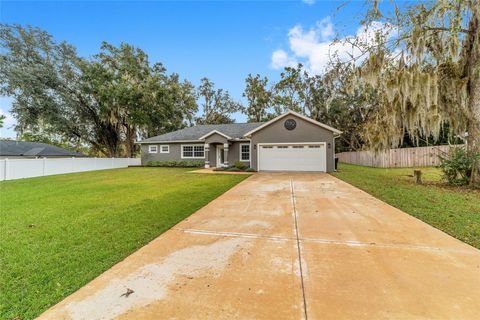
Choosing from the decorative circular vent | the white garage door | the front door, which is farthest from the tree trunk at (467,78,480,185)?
the front door

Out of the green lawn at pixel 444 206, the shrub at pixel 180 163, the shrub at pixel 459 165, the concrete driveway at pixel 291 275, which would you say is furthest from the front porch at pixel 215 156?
the concrete driveway at pixel 291 275

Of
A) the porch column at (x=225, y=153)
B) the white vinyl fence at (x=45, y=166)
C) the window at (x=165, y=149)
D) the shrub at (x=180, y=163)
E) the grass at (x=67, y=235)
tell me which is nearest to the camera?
the grass at (x=67, y=235)

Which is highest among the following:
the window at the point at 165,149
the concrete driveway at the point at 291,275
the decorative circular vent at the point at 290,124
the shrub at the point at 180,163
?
the decorative circular vent at the point at 290,124

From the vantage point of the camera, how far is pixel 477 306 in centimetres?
198

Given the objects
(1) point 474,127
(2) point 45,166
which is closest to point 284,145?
(1) point 474,127

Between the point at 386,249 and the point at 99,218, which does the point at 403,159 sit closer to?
the point at 386,249

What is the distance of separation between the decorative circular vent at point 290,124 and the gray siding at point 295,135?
0.18 meters

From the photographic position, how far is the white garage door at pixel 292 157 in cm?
1385

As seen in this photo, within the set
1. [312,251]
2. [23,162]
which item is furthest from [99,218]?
[23,162]

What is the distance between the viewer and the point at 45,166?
41.9 feet

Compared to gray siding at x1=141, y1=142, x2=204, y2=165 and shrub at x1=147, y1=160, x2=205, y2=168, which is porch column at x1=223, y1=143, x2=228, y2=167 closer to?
shrub at x1=147, y1=160, x2=205, y2=168

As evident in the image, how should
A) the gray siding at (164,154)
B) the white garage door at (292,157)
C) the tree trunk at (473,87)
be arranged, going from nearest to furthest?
the tree trunk at (473,87) → the white garage door at (292,157) → the gray siding at (164,154)

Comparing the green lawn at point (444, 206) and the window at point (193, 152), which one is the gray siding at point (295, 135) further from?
the green lawn at point (444, 206)

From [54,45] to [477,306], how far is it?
27323 millimetres
